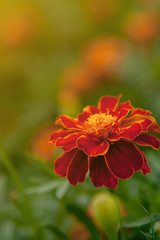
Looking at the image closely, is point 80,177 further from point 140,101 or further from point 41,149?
point 140,101

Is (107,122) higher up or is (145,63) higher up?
(145,63)

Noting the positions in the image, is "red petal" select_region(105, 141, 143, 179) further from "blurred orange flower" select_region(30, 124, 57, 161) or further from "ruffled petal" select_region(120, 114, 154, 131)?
"blurred orange flower" select_region(30, 124, 57, 161)

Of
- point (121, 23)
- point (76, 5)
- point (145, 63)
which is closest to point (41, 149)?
point (145, 63)

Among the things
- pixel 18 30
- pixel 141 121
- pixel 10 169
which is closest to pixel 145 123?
A: pixel 141 121

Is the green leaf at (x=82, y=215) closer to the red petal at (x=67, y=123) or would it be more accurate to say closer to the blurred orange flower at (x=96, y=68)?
the red petal at (x=67, y=123)

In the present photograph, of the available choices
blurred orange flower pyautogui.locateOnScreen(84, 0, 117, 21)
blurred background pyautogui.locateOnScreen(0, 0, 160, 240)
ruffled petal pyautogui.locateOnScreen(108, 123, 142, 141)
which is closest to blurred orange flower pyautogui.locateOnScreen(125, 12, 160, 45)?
blurred background pyautogui.locateOnScreen(0, 0, 160, 240)

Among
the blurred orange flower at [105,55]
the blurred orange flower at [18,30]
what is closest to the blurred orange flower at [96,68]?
the blurred orange flower at [105,55]
